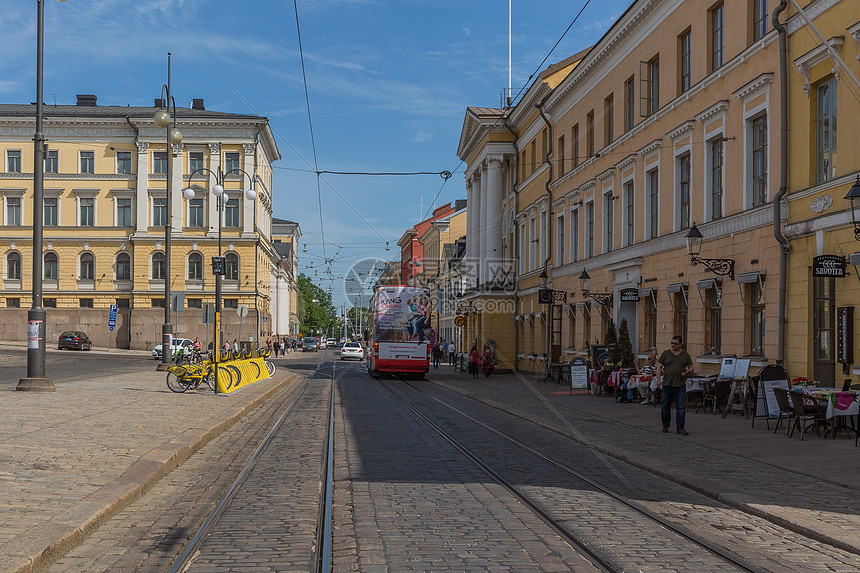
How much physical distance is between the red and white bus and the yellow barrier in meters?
7.11

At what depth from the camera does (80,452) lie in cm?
1063

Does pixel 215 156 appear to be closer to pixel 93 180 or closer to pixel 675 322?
pixel 93 180

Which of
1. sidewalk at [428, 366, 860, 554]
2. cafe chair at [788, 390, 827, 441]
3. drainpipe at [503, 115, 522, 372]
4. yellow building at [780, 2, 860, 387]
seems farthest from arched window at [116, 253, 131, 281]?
cafe chair at [788, 390, 827, 441]

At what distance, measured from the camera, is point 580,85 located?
3516 cm

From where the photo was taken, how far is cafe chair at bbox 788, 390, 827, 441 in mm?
14047

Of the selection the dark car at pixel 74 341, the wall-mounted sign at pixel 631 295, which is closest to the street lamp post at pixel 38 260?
the wall-mounted sign at pixel 631 295

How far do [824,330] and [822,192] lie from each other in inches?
103

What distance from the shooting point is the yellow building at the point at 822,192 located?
16.2m

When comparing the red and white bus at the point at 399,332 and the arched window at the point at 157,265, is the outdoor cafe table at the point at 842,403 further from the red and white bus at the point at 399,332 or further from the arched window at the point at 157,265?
the arched window at the point at 157,265

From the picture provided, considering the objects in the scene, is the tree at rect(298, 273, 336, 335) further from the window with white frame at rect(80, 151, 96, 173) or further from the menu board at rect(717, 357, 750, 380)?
the menu board at rect(717, 357, 750, 380)

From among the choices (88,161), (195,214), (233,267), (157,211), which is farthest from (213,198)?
(88,161)

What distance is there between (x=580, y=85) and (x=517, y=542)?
3036 cm

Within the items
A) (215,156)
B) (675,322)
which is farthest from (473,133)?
(675,322)

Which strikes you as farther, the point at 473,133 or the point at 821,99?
the point at 473,133
